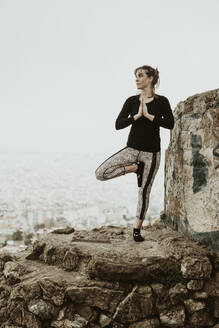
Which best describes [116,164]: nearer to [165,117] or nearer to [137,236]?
[165,117]

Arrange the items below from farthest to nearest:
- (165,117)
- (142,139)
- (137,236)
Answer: (137,236)
(142,139)
(165,117)

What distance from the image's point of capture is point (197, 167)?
5.41 m

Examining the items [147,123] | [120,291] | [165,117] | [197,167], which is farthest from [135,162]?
[120,291]

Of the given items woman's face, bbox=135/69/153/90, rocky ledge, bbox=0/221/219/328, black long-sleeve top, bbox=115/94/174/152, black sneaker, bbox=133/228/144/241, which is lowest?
rocky ledge, bbox=0/221/219/328

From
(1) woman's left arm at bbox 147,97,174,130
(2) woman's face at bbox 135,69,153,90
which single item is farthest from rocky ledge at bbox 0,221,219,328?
(2) woman's face at bbox 135,69,153,90

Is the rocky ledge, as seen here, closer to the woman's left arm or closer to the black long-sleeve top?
the black long-sleeve top

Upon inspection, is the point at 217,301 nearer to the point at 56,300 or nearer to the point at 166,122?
the point at 56,300

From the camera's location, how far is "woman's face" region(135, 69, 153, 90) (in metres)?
5.35

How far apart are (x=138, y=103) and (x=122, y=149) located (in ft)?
3.04

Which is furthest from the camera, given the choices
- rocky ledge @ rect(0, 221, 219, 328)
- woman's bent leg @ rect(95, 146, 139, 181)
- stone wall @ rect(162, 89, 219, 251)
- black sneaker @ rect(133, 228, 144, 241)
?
black sneaker @ rect(133, 228, 144, 241)

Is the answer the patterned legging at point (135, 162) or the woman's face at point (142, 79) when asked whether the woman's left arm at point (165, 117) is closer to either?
the woman's face at point (142, 79)

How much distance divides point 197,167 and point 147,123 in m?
1.24

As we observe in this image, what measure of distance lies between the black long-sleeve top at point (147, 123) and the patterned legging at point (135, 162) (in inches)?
5.5

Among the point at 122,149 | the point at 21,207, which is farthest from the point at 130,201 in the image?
the point at 122,149
